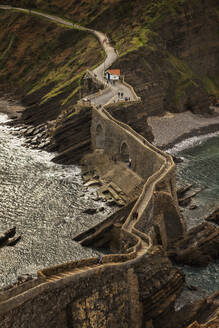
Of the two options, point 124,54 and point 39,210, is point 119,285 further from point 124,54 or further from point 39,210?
point 124,54

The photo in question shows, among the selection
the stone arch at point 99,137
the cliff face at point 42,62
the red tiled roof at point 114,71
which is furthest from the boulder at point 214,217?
the red tiled roof at point 114,71

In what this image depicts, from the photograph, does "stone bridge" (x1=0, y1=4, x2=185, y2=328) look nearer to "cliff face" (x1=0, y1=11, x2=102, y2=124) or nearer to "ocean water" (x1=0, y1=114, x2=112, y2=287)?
"ocean water" (x1=0, y1=114, x2=112, y2=287)

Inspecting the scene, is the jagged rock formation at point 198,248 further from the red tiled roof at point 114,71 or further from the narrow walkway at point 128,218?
the red tiled roof at point 114,71

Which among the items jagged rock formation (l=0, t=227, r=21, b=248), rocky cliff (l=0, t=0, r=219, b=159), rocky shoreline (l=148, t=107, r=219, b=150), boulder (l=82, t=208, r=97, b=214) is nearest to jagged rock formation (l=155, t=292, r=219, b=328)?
jagged rock formation (l=0, t=227, r=21, b=248)

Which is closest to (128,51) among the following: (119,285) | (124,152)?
(124,152)

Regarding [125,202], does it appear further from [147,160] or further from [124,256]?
[124,256]

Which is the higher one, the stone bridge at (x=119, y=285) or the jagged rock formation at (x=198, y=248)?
the stone bridge at (x=119, y=285)

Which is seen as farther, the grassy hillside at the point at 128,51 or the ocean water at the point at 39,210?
the grassy hillside at the point at 128,51

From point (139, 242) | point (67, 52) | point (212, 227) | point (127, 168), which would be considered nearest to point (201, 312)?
point (139, 242)
